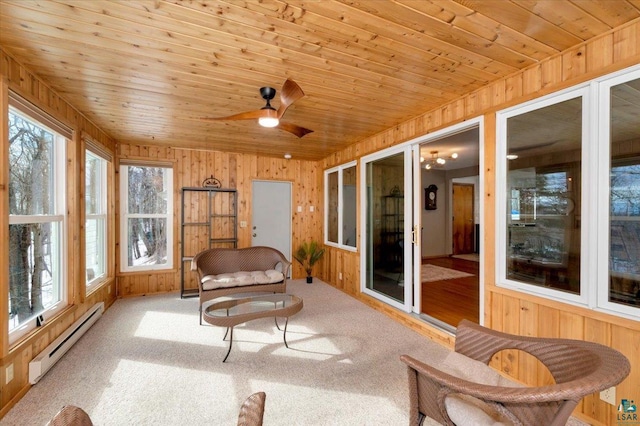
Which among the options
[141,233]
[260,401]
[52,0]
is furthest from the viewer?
[141,233]

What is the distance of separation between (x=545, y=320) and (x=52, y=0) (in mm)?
3626

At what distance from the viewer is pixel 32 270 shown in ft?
7.86

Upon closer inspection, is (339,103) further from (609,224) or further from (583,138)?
(609,224)

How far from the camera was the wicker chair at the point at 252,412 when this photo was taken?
0.92 m

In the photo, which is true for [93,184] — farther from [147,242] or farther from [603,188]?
[603,188]

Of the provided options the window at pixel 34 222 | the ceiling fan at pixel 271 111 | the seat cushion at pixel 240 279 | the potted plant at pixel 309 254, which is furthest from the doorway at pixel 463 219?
the window at pixel 34 222

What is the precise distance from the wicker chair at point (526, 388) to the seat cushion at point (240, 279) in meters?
2.61

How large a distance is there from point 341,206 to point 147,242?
330 centimetres

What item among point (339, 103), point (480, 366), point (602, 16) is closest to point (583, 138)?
point (602, 16)

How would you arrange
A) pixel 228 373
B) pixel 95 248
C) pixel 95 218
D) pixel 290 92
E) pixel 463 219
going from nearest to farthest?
pixel 290 92 < pixel 228 373 < pixel 95 218 < pixel 95 248 < pixel 463 219

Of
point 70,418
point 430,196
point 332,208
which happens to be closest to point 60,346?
point 70,418

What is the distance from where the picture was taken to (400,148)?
3.51 meters

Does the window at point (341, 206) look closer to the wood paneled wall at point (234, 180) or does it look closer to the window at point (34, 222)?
the wood paneled wall at point (234, 180)

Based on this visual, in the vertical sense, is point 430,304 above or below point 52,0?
below
